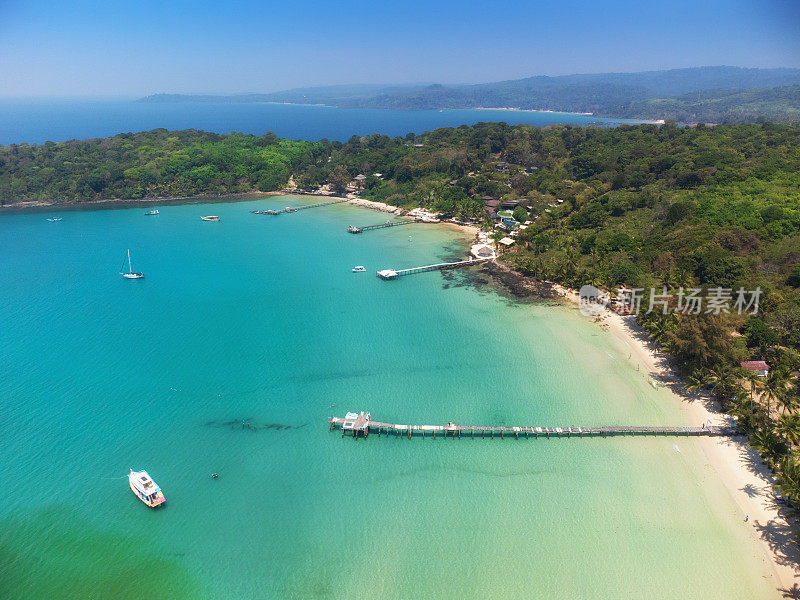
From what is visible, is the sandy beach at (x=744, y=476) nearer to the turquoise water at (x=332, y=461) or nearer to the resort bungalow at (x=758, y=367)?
the turquoise water at (x=332, y=461)

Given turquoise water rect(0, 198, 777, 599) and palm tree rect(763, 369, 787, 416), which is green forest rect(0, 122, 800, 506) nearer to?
palm tree rect(763, 369, 787, 416)

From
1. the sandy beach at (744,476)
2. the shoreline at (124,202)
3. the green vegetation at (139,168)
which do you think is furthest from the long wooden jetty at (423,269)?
the green vegetation at (139,168)

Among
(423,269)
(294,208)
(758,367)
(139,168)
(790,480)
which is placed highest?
(139,168)

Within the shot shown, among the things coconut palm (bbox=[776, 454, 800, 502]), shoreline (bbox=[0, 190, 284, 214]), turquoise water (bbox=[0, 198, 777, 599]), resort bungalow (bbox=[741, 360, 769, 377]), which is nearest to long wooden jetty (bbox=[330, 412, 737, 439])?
turquoise water (bbox=[0, 198, 777, 599])

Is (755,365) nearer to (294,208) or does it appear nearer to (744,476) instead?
(744,476)

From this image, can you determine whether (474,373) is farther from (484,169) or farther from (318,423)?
(484,169)

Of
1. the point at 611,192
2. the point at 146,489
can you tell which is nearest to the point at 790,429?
the point at 146,489

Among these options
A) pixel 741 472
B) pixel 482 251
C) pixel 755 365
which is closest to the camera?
pixel 741 472
